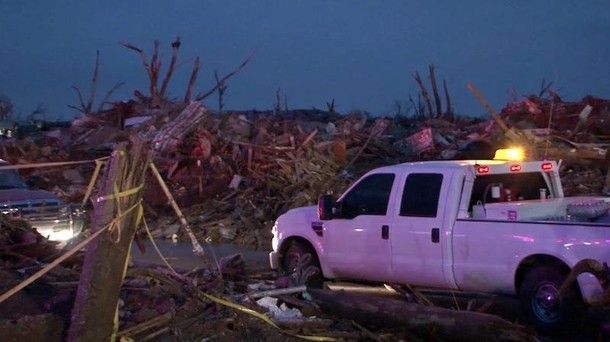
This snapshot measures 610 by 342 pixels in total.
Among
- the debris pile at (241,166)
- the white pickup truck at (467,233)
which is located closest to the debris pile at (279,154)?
the debris pile at (241,166)

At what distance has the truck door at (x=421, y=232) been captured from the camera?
1120 centimetres

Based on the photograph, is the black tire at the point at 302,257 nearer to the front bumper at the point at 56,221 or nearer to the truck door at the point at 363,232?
the truck door at the point at 363,232

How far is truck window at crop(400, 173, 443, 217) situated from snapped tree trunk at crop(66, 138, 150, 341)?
4963 millimetres

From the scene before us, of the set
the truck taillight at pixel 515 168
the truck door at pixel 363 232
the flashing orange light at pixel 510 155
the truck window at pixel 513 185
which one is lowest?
the truck door at pixel 363 232

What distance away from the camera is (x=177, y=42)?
33.1 meters

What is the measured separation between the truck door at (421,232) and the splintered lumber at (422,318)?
2235 mm

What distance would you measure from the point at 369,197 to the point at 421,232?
107 centimetres

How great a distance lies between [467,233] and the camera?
10.9 meters

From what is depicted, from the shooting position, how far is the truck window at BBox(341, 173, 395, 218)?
1201 centimetres

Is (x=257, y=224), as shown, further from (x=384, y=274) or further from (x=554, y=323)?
(x=554, y=323)

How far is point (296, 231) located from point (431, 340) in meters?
4.71

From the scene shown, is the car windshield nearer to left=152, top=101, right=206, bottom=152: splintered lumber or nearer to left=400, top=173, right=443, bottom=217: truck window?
left=400, top=173, right=443, bottom=217: truck window

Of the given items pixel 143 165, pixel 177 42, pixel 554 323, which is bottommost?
pixel 554 323

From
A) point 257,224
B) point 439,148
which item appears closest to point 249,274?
point 257,224
